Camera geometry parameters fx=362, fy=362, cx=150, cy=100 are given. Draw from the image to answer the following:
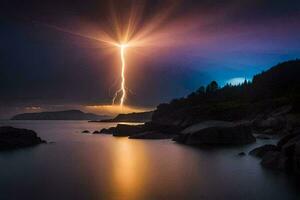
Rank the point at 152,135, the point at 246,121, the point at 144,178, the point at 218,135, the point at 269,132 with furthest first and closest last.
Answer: the point at 246,121, the point at 269,132, the point at 152,135, the point at 218,135, the point at 144,178

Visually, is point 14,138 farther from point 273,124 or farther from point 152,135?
point 273,124

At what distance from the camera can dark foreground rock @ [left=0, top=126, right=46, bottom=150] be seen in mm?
53969

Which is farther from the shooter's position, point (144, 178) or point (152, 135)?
point (152, 135)

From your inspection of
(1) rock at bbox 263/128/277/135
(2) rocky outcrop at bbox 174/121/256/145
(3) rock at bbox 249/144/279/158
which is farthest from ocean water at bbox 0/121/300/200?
(1) rock at bbox 263/128/277/135

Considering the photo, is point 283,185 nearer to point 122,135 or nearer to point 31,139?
point 31,139

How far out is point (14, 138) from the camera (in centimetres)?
5684

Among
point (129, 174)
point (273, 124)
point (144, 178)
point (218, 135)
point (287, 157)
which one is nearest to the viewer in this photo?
point (144, 178)

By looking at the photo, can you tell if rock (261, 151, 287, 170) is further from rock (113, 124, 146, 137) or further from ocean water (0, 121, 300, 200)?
rock (113, 124, 146, 137)

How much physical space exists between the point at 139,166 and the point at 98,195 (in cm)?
1461

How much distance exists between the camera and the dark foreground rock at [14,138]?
53969 mm

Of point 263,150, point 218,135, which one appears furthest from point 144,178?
point 218,135

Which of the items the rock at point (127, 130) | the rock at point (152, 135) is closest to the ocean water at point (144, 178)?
the rock at point (152, 135)

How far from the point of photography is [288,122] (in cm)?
8006

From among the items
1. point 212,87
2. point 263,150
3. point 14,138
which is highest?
point 212,87
